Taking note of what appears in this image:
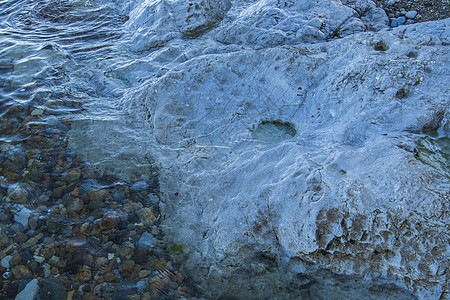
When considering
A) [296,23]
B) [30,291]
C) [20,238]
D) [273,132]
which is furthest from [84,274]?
[296,23]

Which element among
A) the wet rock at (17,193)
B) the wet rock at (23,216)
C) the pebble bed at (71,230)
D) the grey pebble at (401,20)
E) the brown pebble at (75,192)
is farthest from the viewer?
the grey pebble at (401,20)

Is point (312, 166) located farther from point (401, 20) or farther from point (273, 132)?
point (401, 20)

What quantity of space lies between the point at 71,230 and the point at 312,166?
246cm

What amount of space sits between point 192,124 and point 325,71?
177 centimetres

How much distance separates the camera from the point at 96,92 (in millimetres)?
4836

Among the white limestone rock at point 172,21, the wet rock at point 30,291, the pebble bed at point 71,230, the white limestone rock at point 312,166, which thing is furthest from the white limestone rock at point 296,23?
the wet rock at point 30,291

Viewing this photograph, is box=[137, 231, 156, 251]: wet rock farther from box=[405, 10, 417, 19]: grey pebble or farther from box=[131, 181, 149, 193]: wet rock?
box=[405, 10, 417, 19]: grey pebble

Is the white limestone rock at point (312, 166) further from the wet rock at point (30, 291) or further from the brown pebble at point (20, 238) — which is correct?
the brown pebble at point (20, 238)

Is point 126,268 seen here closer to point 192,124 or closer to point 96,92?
point 192,124

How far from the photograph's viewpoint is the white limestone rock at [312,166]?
2.47 m

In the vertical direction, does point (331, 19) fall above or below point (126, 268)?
above

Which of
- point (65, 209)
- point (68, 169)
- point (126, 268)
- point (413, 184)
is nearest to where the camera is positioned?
point (413, 184)

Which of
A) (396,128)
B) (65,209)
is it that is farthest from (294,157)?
(65,209)

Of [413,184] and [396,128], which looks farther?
[396,128]
